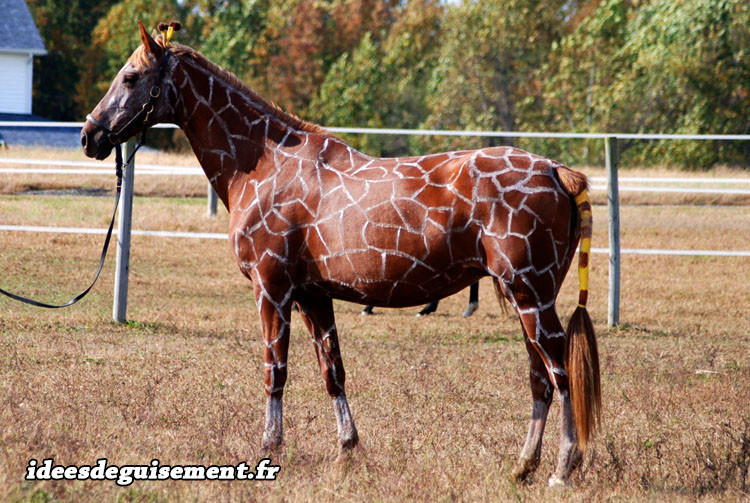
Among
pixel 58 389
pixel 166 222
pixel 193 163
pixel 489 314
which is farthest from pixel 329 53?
pixel 58 389

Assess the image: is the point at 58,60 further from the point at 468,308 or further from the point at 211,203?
the point at 468,308

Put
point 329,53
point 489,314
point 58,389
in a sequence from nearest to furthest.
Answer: point 58,389
point 489,314
point 329,53

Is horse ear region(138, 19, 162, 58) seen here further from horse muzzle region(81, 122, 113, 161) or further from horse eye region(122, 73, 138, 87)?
horse muzzle region(81, 122, 113, 161)

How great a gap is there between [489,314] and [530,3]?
25907 mm

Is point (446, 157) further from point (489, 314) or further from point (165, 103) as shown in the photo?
point (489, 314)

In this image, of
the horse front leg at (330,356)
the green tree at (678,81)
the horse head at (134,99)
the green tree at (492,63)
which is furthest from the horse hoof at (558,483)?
the green tree at (492,63)

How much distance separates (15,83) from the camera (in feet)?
108

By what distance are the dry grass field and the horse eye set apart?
2036mm

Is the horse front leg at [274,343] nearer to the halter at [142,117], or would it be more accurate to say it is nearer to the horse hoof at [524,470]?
the halter at [142,117]

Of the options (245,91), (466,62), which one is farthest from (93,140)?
(466,62)

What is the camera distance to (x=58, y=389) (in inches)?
244

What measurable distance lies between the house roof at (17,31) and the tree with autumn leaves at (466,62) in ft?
16.1

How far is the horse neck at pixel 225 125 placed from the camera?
510cm

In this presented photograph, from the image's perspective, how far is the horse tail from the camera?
4441 millimetres
